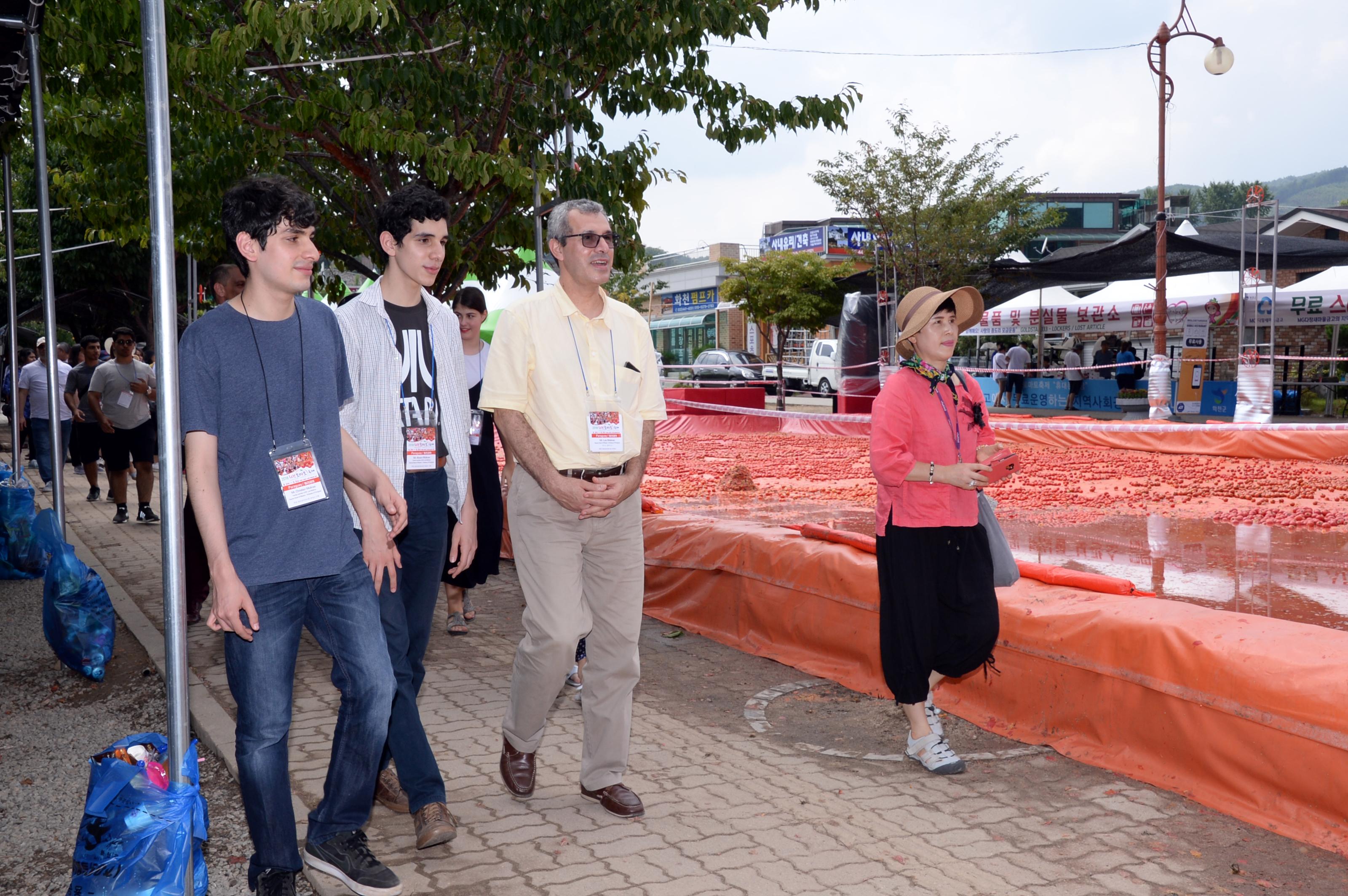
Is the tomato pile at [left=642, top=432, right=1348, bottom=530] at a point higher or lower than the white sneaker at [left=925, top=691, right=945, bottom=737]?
higher

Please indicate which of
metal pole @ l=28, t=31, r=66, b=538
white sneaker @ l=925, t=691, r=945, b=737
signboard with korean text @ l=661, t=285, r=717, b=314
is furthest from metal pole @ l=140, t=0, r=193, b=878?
signboard with korean text @ l=661, t=285, r=717, b=314

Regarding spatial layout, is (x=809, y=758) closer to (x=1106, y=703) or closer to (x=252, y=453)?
(x=1106, y=703)

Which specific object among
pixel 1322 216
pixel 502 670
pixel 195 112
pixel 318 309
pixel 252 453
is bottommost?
pixel 502 670

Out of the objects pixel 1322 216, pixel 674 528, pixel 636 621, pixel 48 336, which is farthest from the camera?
pixel 1322 216

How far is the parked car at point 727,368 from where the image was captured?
45.0 m

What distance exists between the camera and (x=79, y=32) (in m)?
8.51

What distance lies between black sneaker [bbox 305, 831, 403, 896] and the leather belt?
4.34 ft

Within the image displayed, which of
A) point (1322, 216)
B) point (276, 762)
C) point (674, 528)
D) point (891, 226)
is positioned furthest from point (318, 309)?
point (1322, 216)

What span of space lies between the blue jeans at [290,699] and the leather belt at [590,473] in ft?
2.84

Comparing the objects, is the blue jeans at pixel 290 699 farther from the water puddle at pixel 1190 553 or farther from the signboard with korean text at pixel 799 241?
the signboard with korean text at pixel 799 241

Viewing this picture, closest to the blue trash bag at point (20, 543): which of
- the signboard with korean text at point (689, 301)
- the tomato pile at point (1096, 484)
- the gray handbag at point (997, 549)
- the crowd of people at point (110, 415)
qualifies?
the crowd of people at point (110, 415)

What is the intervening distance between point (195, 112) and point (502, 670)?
6398mm

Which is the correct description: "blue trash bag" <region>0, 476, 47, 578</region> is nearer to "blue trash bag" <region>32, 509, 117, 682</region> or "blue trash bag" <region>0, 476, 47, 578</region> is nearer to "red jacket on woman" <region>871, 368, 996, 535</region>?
"blue trash bag" <region>32, 509, 117, 682</region>

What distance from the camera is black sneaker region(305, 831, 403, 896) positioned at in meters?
3.36
